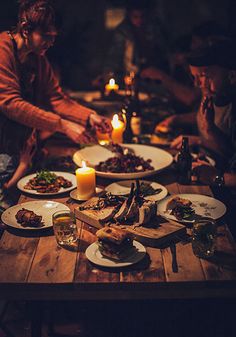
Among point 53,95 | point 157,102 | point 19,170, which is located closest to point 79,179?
point 19,170

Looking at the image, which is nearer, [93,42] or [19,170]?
[19,170]

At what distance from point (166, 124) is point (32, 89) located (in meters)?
1.30

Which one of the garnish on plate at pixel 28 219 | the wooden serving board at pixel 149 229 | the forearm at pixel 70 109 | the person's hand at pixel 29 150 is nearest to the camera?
the wooden serving board at pixel 149 229

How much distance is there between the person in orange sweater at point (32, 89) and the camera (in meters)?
3.32

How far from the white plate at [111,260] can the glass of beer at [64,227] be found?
0.46ft

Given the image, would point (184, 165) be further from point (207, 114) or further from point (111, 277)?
point (111, 277)

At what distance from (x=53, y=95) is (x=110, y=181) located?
130cm

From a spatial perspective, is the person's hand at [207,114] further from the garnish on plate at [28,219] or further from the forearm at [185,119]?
the garnish on plate at [28,219]

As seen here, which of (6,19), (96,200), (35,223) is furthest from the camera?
(6,19)

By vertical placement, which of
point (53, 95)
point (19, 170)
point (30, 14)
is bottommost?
point (19, 170)

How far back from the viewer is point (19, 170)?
3.79 m

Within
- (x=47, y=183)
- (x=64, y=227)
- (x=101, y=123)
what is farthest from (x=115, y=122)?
(x=64, y=227)

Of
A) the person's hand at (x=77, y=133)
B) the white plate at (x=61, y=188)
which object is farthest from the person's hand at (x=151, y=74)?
the white plate at (x=61, y=188)

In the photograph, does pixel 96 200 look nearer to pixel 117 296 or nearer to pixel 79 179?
pixel 79 179
